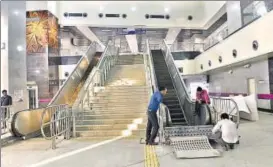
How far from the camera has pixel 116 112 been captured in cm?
897

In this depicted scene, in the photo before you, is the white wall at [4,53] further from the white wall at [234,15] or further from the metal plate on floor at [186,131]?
the white wall at [234,15]

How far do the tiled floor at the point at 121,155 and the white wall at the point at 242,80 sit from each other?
21.4 feet

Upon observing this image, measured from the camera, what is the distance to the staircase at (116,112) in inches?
303

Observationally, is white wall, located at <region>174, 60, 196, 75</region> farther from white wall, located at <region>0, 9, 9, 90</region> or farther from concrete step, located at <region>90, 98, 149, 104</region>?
white wall, located at <region>0, 9, 9, 90</region>

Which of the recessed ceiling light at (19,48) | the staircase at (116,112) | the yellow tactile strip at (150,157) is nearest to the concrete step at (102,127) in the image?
the staircase at (116,112)

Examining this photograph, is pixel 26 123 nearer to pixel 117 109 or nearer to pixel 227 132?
pixel 117 109

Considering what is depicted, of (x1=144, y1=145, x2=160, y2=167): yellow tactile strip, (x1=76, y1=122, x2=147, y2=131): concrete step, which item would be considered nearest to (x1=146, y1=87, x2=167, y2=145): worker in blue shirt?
(x1=144, y1=145, x2=160, y2=167): yellow tactile strip

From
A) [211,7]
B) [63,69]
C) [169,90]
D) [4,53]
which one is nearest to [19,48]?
[4,53]

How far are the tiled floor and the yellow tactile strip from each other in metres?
0.09

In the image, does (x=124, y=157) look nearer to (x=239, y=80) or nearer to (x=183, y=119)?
(x=183, y=119)

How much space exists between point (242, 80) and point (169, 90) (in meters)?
6.34

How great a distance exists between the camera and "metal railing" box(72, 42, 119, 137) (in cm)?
846

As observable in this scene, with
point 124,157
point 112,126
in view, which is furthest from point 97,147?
point 112,126

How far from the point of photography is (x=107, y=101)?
389 inches
